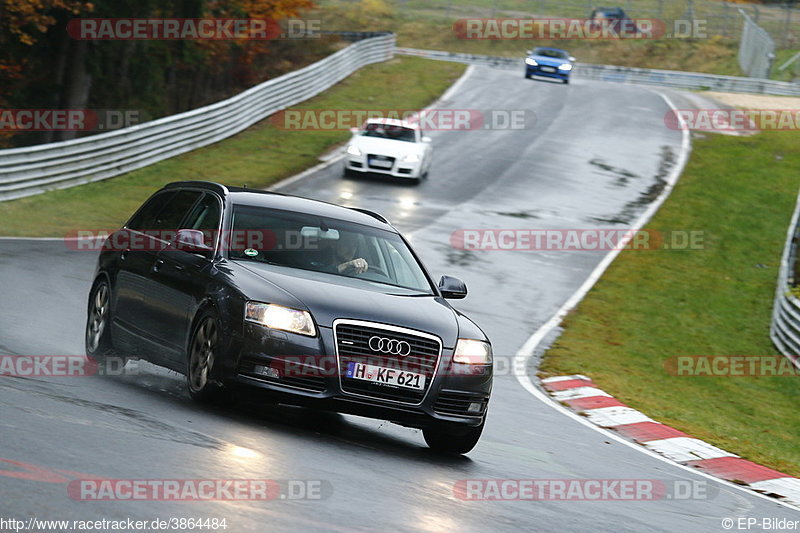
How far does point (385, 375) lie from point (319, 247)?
1.41 metres

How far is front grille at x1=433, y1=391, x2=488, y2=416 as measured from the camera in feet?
27.3

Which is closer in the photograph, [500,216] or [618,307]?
[618,307]

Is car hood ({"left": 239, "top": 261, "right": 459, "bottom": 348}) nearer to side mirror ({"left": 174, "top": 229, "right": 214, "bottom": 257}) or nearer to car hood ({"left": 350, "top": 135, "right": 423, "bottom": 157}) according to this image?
side mirror ({"left": 174, "top": 229, "right": 214, "bottom": 257})

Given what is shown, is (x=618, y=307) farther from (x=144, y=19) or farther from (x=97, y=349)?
(x=144, y=19)

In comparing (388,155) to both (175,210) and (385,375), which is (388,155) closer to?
(175,210)

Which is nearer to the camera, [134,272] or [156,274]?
[156,274]

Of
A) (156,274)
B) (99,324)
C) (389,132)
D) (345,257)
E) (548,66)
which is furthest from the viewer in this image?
(548,66)

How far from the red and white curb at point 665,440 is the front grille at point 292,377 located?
3734mm

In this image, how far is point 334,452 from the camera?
7805 mm

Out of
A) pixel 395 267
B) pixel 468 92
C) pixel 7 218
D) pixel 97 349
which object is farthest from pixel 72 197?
pixel 468 92

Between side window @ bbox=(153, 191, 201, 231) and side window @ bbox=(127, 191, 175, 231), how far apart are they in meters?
0.07

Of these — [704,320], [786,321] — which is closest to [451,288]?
[786,321]

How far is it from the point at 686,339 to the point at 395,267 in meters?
10.1

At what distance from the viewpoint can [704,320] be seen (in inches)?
781
